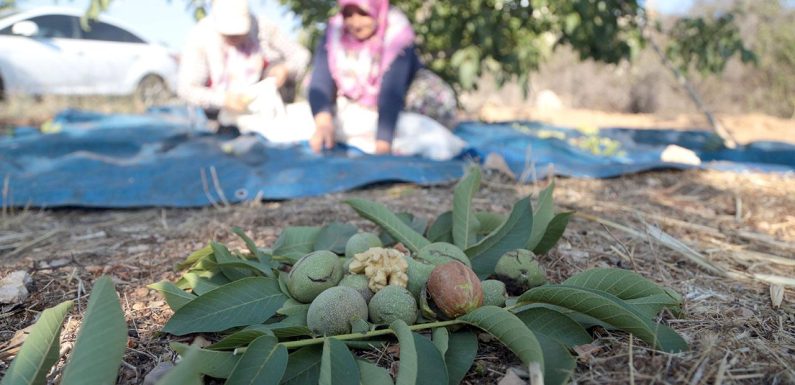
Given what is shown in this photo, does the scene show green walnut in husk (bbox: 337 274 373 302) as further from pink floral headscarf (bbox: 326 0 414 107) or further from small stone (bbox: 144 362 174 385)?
pink floral headscarf (bbox: 326 0 414 107)

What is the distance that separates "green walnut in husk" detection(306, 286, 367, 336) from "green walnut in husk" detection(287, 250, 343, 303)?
0.25ft

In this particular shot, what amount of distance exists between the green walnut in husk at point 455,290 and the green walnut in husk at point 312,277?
0.69 feet

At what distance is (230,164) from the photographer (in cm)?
316

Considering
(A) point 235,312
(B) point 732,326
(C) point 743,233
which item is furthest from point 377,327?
Result: (C) point 743,233

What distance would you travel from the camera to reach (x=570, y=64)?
11.6 m

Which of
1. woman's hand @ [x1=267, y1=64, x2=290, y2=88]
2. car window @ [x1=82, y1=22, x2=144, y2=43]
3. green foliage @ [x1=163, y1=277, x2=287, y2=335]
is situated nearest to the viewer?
green foliage @ [x1=163, y1=277, x2=287, y2=335]

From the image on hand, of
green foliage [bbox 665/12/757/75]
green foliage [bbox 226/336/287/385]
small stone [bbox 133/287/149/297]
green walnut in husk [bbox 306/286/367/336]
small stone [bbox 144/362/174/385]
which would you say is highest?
green foliage [bbox 665/12/757/75]

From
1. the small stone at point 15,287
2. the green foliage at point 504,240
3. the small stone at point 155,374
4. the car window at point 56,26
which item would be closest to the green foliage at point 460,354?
the green foliage at point 504,240

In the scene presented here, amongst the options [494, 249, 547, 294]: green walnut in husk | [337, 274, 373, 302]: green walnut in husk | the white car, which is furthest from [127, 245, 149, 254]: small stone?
the white car

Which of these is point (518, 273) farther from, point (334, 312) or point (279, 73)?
point (279, 73)

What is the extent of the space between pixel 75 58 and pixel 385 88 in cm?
586

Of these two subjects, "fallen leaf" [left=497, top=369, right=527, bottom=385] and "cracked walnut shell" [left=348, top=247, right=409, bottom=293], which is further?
"cracked walnut shell" [left=348, top=247, right=409, bottom=293]

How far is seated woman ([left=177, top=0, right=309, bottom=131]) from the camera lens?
3848 millimetres

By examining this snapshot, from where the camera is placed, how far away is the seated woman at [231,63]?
151 inches
